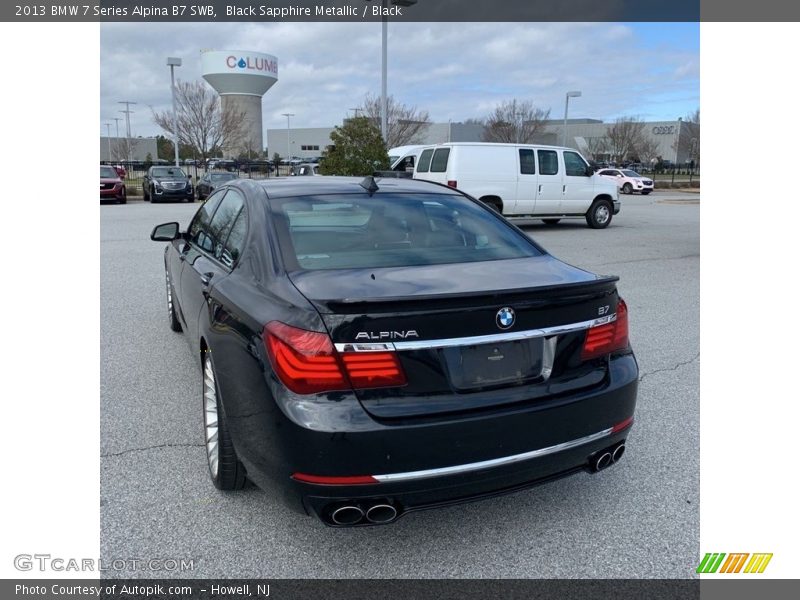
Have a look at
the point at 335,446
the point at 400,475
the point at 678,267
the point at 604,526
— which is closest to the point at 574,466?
the point at 604,526

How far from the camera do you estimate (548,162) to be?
15.8 metres

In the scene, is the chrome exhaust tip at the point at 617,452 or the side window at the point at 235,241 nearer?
the chrome exhaust tip at the point at 617,452

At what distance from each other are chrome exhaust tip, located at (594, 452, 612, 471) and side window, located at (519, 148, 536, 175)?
13164 mm

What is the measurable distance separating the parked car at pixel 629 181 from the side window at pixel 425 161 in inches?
942

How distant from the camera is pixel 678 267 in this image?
10.3 meters

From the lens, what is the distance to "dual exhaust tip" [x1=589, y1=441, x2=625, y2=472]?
9.43 feet

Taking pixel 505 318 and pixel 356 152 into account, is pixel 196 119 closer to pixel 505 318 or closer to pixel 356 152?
pixel 356 152

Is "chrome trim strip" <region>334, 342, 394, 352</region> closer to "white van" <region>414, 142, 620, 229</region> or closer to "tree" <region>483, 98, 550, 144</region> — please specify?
"white van" <region>414, 142, 620, 229</region>

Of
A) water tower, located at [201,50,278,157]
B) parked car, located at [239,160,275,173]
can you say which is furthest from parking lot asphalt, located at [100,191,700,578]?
water tower, located at [201,50,278,157]

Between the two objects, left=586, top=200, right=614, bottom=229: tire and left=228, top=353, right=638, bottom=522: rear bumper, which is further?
left=586, top=200, right=614, bottom=229: tire

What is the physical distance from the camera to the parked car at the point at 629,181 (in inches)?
1481

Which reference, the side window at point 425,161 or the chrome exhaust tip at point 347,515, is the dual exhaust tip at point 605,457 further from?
the side window at point 425,161
